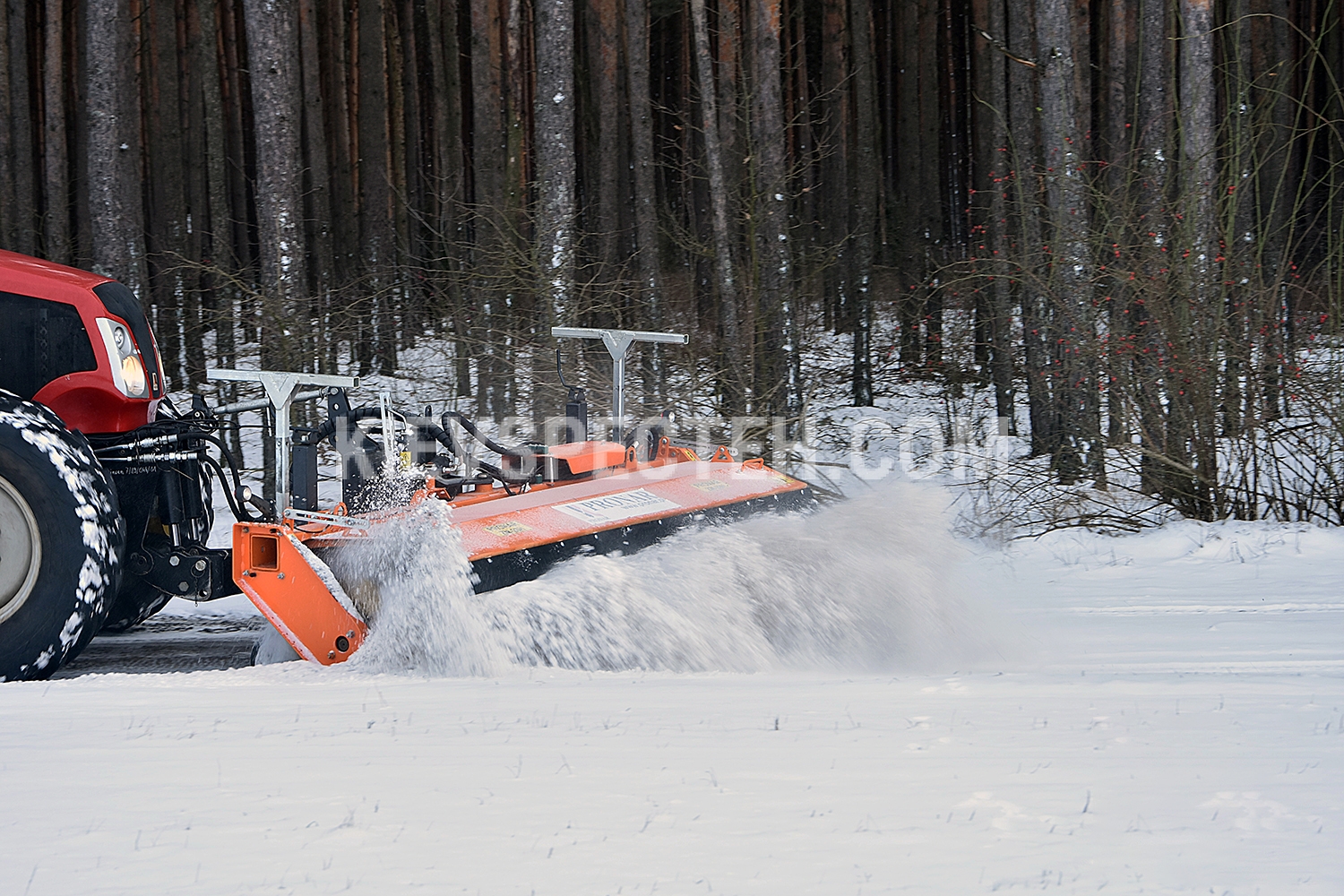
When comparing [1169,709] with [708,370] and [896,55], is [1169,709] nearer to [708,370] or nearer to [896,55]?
[708,370]

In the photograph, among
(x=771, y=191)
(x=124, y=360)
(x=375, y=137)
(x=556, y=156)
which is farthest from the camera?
(x=375, y=137)

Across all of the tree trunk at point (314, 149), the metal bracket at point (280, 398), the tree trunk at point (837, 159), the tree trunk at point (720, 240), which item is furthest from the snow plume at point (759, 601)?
the tree trunk at point (314, 149)

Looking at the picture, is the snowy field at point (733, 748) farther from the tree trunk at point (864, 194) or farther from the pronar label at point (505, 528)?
the tree trunk at point (864, 194)

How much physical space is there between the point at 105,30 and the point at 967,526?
921 cm

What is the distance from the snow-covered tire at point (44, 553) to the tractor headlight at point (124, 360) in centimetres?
57

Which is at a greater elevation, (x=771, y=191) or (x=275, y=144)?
(x=275, y=144)

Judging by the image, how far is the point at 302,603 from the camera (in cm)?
431

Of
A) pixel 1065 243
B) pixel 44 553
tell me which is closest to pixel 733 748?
pixel 44 553

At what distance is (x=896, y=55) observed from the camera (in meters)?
21.1

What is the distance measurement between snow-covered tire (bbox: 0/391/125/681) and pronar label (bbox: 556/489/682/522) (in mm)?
1841

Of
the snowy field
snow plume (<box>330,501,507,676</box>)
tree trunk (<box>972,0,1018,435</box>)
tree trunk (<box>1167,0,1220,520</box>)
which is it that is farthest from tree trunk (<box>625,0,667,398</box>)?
snow plume (<box>330,501,507,676</box>)

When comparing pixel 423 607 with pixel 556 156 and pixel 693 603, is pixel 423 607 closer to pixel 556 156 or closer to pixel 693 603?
pixel 693 603

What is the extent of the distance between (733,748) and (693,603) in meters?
1.47

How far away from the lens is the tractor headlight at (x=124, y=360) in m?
4.62
